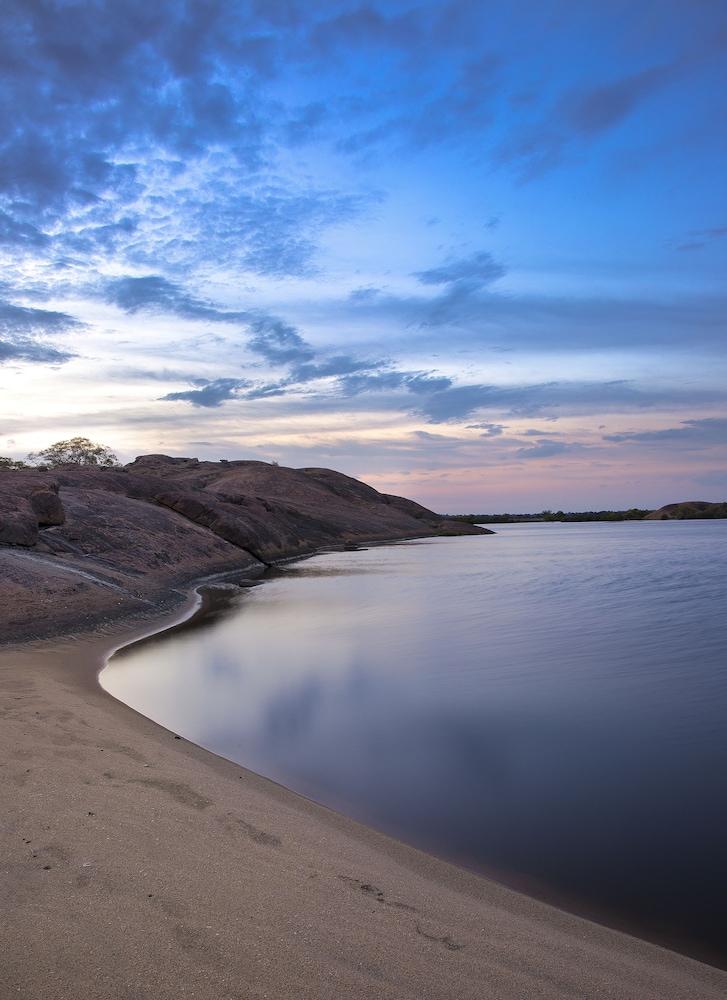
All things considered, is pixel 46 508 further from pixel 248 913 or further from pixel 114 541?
pixel 248 913

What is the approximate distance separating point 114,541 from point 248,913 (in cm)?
2323

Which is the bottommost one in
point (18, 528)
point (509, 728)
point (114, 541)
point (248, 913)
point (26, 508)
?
point (509, 728)

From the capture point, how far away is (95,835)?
15.2ft

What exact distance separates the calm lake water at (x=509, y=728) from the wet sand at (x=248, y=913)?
67cm

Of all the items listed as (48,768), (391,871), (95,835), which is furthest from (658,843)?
(48,768)

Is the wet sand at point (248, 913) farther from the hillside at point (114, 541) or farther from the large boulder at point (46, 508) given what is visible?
the large boulder at point (46, 508)

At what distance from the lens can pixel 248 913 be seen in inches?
146

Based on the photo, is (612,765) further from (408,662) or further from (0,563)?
(0,563)

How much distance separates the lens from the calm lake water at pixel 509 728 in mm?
5305

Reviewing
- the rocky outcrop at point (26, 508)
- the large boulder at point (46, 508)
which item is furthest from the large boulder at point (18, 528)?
the large boulder at point (46, 508)

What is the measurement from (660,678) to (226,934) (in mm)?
9816

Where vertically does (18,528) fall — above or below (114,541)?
above

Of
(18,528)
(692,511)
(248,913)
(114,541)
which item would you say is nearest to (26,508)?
(18,528)

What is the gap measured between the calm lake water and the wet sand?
0.67 meters
